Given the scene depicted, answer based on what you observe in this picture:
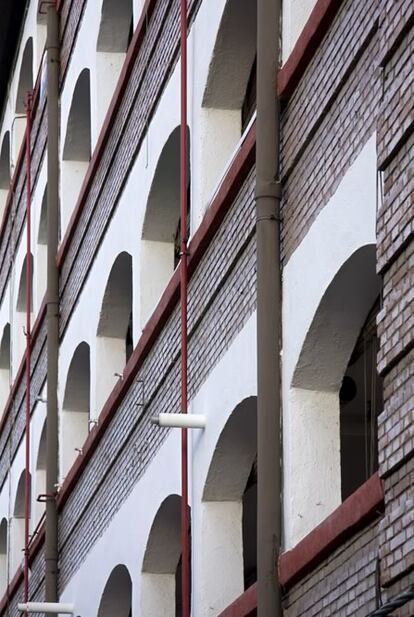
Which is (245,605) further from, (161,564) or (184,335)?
(161,564)

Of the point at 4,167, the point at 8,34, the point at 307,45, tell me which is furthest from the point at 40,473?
the point at 307,45

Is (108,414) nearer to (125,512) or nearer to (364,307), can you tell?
(125,512)

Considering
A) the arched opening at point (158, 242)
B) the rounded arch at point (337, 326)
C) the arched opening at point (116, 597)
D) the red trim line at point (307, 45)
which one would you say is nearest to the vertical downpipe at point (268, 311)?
the red trim line at point (307, 45)

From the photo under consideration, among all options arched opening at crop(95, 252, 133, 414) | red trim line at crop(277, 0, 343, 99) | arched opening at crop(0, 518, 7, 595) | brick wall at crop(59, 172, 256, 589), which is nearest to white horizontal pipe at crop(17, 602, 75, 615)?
brick wall at crop(59, 172, 256, 589)

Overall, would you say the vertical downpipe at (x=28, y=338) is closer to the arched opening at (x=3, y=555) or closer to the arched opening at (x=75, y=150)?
the arched opening at (x=75, y=150)

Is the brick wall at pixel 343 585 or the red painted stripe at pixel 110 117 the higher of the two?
the red painted stripe at pixel 110 117

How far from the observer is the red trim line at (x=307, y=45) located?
1273cm

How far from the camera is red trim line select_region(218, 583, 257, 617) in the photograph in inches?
536

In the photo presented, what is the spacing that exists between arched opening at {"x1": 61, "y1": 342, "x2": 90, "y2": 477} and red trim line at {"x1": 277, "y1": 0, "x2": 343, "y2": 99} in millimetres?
10961

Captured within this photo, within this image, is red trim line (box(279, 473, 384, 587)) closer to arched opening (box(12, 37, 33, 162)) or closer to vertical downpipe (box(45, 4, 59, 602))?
vertical downpipe (box(45, 4, 59, 602))

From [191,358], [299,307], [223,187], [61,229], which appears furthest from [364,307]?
[61,229]

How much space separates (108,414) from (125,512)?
59.5 inches

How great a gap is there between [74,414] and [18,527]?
17.4ft

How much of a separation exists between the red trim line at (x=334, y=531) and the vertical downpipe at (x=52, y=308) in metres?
11.4
